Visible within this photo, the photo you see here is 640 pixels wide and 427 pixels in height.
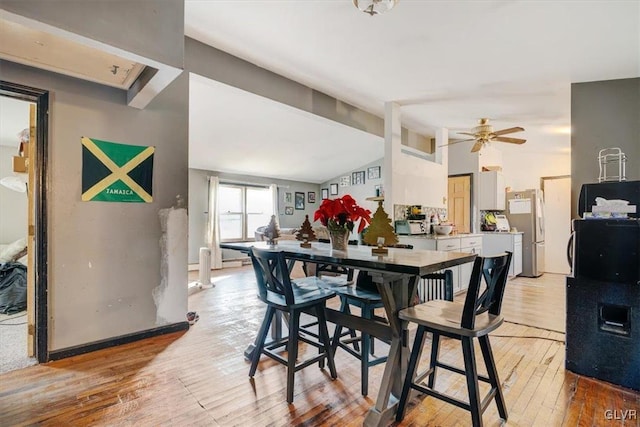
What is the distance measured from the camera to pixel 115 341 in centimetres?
264

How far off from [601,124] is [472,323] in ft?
10.7

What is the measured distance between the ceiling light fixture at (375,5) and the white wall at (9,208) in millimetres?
6056

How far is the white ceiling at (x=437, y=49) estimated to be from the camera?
7.83 ft

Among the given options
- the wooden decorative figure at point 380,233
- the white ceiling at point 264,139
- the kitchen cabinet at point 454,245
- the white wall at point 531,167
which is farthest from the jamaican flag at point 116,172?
the white wall at point 531,167

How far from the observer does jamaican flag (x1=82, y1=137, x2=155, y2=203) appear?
2537 mm

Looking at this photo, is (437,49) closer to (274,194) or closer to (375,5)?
(375,5)

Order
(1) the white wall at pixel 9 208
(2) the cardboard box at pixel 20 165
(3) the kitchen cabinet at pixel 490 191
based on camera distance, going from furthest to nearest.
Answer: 1. (3) the kitchen cabinet at pixel 490 191
2. (1) the white wall at pixel 9 208
3. (2) the cardboard box at pixel 20 165

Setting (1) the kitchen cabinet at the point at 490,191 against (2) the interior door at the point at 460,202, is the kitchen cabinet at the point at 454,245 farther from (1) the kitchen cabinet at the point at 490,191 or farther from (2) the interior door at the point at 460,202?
(1) the kitchen cabinet at the point at 490,191

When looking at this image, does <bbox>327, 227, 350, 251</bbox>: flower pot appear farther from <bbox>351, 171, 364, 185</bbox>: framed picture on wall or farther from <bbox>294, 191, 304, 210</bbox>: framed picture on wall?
<bbox>294, 191, 304, 210</bbox>: framed picture on wall

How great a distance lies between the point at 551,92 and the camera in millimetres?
3830

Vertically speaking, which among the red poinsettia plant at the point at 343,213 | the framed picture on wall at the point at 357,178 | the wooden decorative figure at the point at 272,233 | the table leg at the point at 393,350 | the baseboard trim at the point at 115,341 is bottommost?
the baseboard trim at the point at 115,341

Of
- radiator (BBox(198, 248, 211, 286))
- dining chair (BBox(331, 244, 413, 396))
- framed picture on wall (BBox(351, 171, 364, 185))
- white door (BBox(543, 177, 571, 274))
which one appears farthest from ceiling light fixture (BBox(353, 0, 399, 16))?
white door (BBox(543, 177, 571, 274))

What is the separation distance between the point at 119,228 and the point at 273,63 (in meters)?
2.23

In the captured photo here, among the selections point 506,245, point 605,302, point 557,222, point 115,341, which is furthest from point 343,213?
point 557,222
